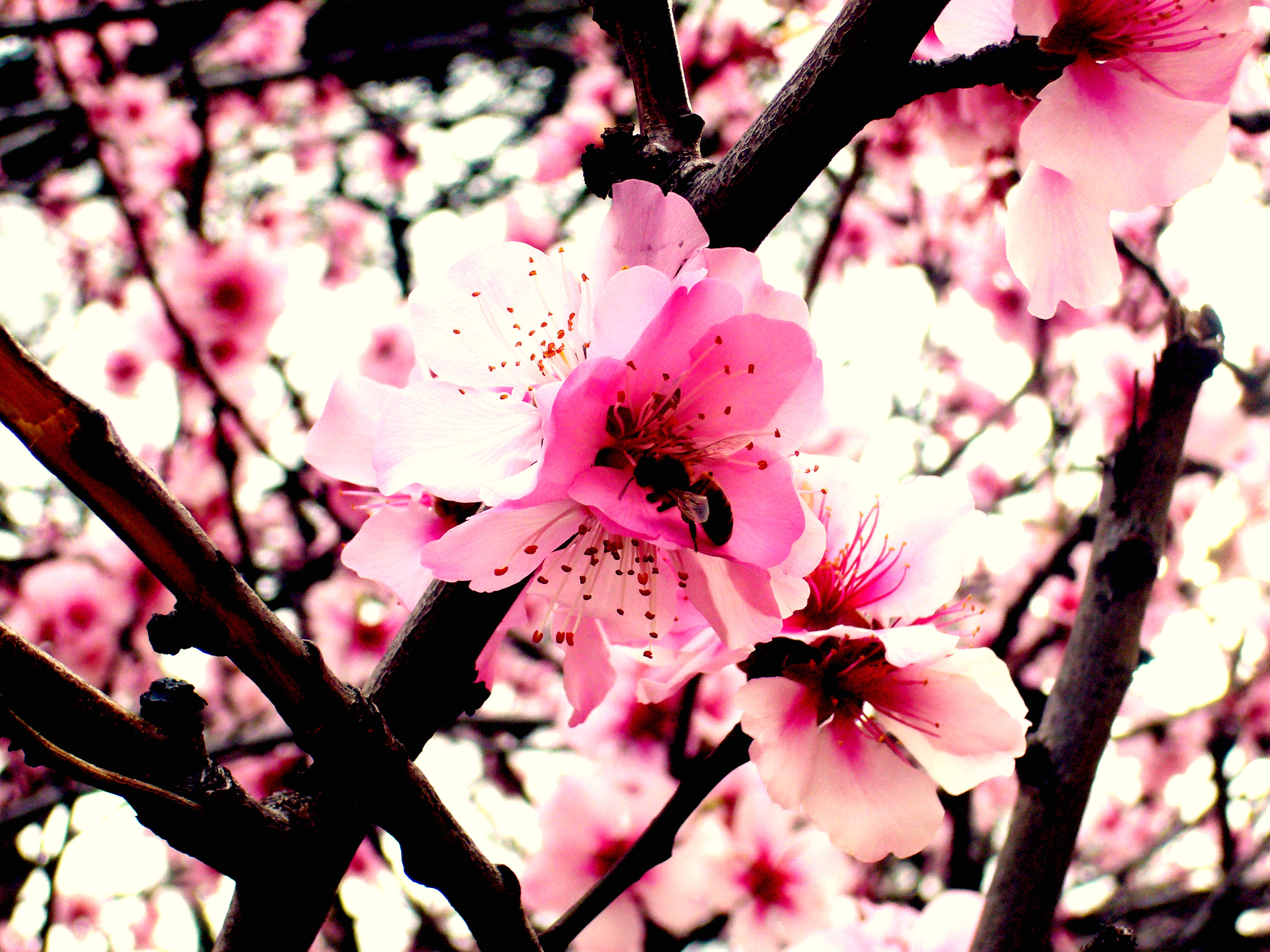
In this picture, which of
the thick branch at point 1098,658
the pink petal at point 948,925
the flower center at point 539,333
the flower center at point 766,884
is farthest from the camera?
the flower center at point 766,884

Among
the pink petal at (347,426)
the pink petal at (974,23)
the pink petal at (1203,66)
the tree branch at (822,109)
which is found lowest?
the pink petal at (347,426)

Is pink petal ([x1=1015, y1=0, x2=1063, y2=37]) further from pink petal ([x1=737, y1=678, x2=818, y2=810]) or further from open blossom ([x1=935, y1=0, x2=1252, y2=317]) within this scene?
pink petal ([x1=737, y1=678, x2=818, y2=810])

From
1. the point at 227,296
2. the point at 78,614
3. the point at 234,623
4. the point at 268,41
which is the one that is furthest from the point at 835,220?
the point at 268,41

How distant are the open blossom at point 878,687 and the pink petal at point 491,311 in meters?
0.21

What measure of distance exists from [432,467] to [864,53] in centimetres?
35

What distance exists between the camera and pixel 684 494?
47 centimetres

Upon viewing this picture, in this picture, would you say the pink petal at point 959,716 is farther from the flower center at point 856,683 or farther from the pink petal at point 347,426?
the pink petal at point 347,426

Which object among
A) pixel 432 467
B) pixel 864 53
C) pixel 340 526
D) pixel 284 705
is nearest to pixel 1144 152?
pixel 864 53

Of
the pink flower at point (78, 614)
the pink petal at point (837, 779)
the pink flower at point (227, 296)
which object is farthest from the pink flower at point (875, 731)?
the pink flower at point (78, 614)

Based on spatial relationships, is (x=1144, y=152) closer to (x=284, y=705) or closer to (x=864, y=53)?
(x=864, y=53)

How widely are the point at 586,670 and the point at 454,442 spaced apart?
20cm

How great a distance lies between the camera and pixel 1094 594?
2.86 ft

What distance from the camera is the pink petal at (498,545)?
467mm

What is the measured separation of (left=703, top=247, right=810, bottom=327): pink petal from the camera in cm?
50
